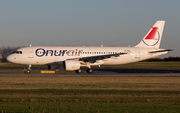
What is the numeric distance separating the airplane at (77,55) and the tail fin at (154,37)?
0.65 metres

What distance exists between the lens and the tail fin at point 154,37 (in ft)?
159

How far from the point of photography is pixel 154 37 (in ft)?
159

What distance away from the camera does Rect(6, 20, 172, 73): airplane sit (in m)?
42.0

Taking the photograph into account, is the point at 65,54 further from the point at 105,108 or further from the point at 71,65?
the point at 105,108

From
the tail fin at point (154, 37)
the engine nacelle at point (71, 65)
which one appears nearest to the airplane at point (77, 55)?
the engine nacelle at point (71, 65)

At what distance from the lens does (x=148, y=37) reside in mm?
48469

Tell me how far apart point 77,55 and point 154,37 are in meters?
14.8

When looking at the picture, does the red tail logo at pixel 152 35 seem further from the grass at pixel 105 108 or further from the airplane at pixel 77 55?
the grass at pixel 105 108

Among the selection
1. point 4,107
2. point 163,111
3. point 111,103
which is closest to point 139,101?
point 111,103

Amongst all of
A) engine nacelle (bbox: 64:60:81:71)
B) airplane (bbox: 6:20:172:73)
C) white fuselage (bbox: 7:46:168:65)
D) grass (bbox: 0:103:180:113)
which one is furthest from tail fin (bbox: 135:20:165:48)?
grass (bbox: 0:103:180:113)

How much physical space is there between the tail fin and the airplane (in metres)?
0.65

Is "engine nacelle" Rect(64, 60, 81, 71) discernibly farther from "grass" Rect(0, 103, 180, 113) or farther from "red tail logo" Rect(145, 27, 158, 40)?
→ "grass" Rect(0, 103, 180, 113)

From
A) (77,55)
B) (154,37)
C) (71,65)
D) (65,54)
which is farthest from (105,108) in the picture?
(154,37)

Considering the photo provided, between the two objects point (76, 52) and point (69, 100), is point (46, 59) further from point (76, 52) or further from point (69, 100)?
point (69, 100)
